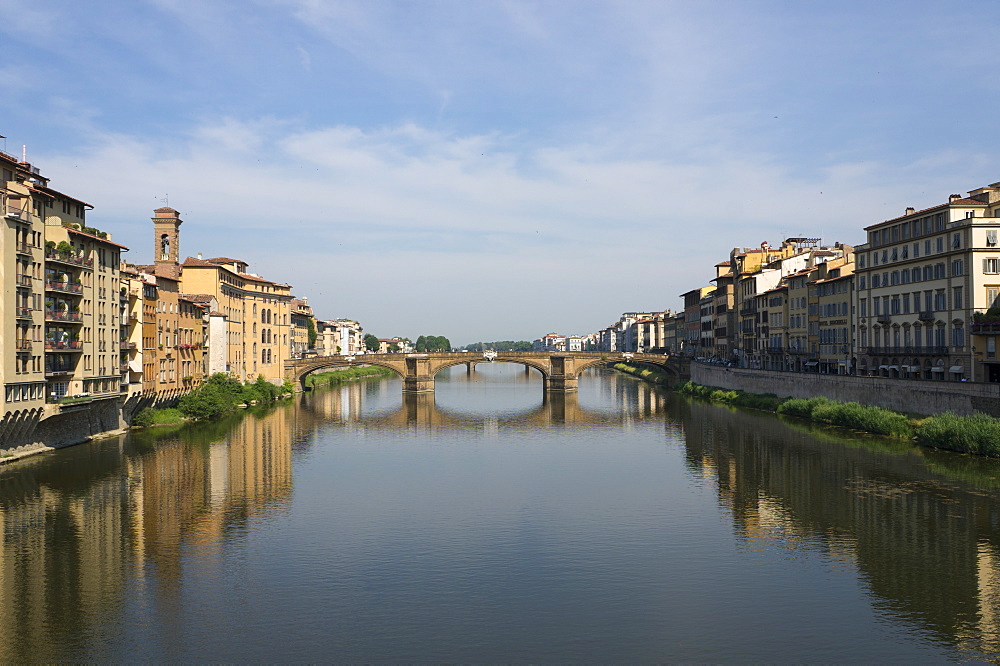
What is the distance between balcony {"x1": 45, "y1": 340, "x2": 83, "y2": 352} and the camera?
167 feet

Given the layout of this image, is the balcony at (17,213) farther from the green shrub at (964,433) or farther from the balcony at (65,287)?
the green shrub at (964,433)

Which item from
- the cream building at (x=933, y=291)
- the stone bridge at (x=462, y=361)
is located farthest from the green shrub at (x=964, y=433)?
the stone bridge at (x=462, y=361)

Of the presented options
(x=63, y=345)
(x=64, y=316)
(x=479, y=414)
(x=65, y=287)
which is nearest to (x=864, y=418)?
(x=479, y=414)

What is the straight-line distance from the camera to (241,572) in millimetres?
29656

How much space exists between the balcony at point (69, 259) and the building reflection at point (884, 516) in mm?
38920

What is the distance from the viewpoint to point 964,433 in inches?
1927

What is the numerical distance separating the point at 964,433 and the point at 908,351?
754 inches

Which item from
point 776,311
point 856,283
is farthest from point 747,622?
point 776,311

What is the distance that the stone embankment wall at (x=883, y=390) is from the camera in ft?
172

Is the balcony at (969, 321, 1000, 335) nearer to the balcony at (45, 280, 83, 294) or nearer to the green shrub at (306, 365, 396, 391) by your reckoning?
the balcony at (45, 280, 83, 294)

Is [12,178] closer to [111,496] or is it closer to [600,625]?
[111,496]

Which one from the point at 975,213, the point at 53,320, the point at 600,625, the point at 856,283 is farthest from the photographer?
the point at 856,283

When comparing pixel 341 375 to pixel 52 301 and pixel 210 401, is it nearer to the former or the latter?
pixel 210 401

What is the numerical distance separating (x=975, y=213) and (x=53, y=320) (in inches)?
2380
